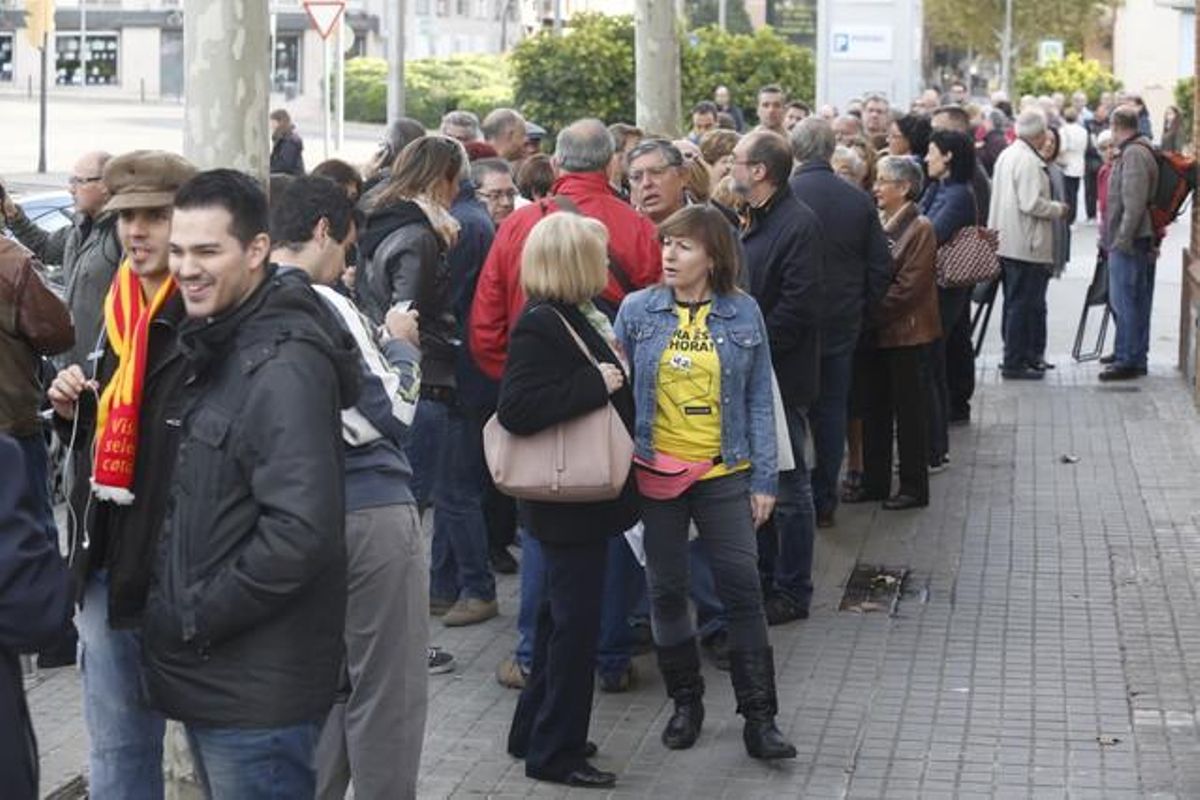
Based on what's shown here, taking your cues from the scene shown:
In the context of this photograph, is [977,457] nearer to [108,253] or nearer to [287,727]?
[108,253]

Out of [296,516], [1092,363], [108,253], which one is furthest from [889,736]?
[1092,363]

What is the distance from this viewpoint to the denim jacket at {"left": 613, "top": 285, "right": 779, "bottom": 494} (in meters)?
7.67

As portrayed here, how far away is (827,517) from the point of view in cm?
1159

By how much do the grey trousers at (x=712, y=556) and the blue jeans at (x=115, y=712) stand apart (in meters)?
2.38

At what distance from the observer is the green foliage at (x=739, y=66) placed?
95.0ft

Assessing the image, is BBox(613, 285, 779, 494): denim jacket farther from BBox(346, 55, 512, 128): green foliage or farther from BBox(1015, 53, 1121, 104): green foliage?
BBox(346, 55, 512, 128): green foliage

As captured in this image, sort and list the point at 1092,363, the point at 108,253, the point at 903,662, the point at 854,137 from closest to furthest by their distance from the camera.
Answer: the point at 108,253, the point at 903,662, the point at 854,137, the point at 1092,363

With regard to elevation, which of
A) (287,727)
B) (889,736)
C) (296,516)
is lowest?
(889,736)

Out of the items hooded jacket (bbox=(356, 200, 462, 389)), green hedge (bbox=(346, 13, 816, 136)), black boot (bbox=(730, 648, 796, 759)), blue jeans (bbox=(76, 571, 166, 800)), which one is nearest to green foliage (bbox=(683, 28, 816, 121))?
green hedge (bbox=(346, 13, 816, 136))

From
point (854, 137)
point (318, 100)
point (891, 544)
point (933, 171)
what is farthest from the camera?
point (318, 100)

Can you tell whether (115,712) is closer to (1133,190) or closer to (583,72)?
(1133,190)

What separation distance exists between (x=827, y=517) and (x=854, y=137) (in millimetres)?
3934

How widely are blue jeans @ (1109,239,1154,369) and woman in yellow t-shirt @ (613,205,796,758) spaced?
9334 mm

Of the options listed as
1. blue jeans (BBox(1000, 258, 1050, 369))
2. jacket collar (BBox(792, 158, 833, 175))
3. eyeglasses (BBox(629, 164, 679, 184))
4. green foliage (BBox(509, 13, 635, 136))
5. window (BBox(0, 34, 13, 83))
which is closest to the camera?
eyeglasses (BBox(629, 164, 679, 184))
